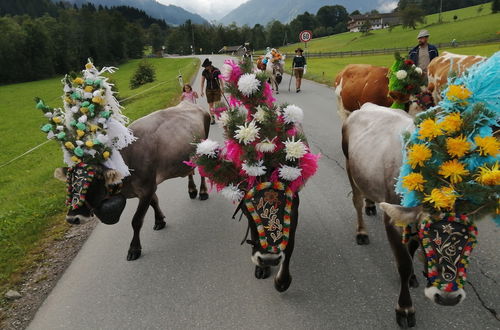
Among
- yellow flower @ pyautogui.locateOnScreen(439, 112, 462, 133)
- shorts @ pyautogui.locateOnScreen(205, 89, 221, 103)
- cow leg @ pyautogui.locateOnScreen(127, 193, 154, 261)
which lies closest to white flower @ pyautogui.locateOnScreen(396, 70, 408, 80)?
yellow flower @ pyautogui.locateOnScreen(439, 112, 462, 133)

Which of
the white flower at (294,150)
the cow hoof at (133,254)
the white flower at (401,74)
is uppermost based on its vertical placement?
the white flower at (401,74)

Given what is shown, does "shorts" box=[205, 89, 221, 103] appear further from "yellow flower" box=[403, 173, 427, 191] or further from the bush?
the bush

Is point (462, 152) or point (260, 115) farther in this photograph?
point (260, 115)

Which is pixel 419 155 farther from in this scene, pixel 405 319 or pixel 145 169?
pixel 145 169

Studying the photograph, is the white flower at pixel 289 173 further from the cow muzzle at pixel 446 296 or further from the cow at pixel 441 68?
the cow at pixel 441 68

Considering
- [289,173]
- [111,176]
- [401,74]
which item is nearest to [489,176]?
[289,173]

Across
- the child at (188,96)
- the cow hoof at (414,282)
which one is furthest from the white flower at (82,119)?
the cow hoof at (414,282)

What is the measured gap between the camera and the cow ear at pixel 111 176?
3.95m

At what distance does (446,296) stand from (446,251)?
36 cm

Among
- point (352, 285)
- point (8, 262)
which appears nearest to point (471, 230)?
point (352, 285)

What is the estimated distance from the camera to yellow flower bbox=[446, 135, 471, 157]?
2.38 m

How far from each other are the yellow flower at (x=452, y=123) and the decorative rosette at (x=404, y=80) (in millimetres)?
3476

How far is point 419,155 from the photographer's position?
8.25 feet

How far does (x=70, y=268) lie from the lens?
14.7 ft
